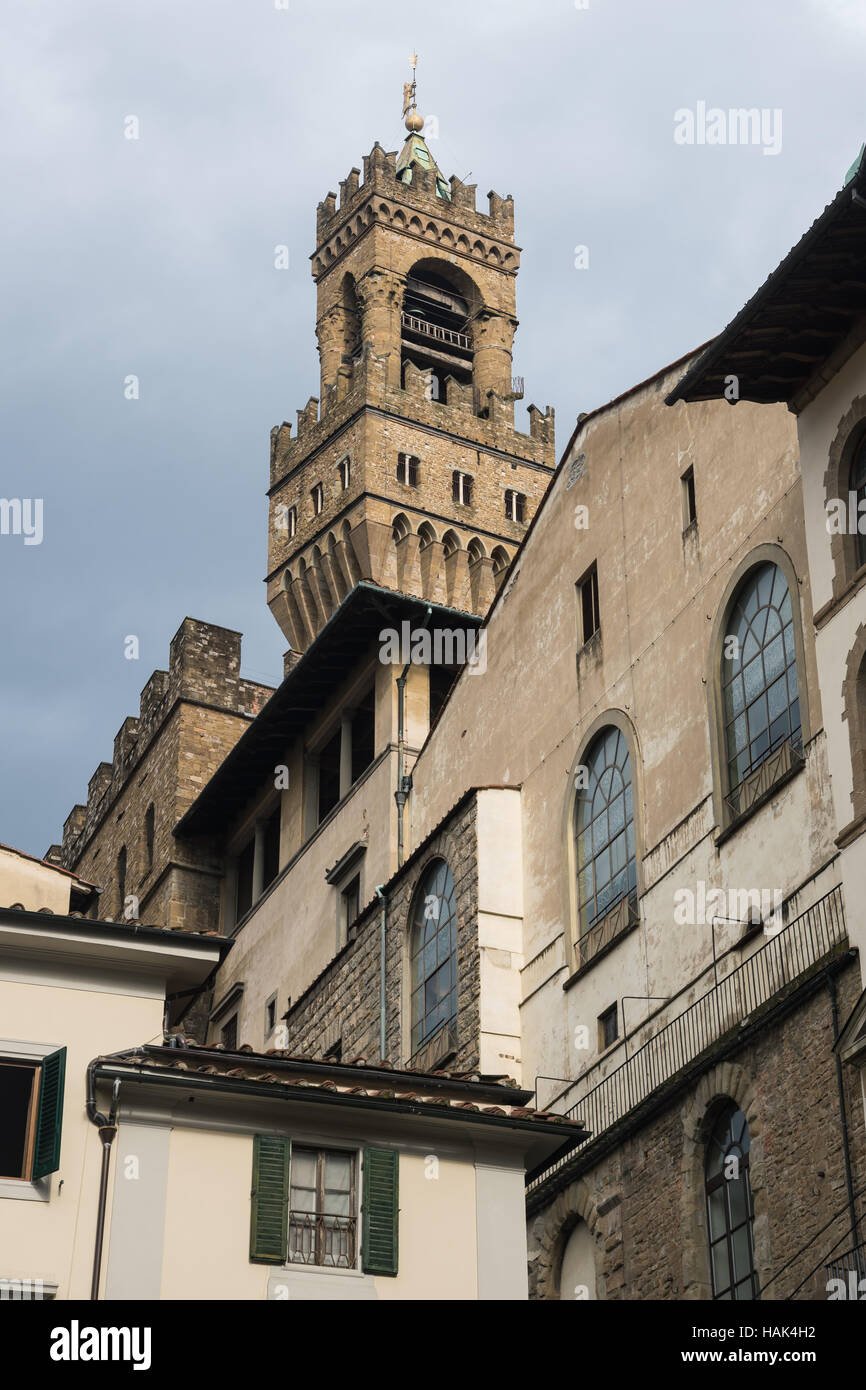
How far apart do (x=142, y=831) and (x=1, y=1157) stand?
3242 centimetres

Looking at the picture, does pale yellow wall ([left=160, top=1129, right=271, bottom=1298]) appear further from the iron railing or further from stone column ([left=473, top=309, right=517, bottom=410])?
stone column ([left=473, top=309, right=517, bottom=410])

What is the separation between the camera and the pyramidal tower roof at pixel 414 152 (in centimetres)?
6925

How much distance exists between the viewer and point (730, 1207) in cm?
2247

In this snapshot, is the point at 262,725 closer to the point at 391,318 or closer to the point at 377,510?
the point at 377,510

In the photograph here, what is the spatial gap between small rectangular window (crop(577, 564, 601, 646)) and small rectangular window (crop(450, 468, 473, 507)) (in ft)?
95.7

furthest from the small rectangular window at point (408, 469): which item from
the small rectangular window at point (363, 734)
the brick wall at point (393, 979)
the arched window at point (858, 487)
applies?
the arched window at point (858, 487)

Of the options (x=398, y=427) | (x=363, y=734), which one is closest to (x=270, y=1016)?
(x=363, y=734)

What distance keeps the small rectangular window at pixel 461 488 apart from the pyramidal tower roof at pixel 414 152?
11.8m

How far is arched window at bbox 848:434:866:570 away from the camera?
21438 mm

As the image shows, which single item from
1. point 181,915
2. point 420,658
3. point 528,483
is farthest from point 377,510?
point 420,658

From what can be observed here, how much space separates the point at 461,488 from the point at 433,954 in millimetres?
29664

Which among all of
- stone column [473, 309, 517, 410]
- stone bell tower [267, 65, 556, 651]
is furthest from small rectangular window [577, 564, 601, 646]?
stone column [473, 309, 517, 410]

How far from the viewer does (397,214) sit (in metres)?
65.6

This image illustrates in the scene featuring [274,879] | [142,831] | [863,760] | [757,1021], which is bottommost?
[757,1021]
